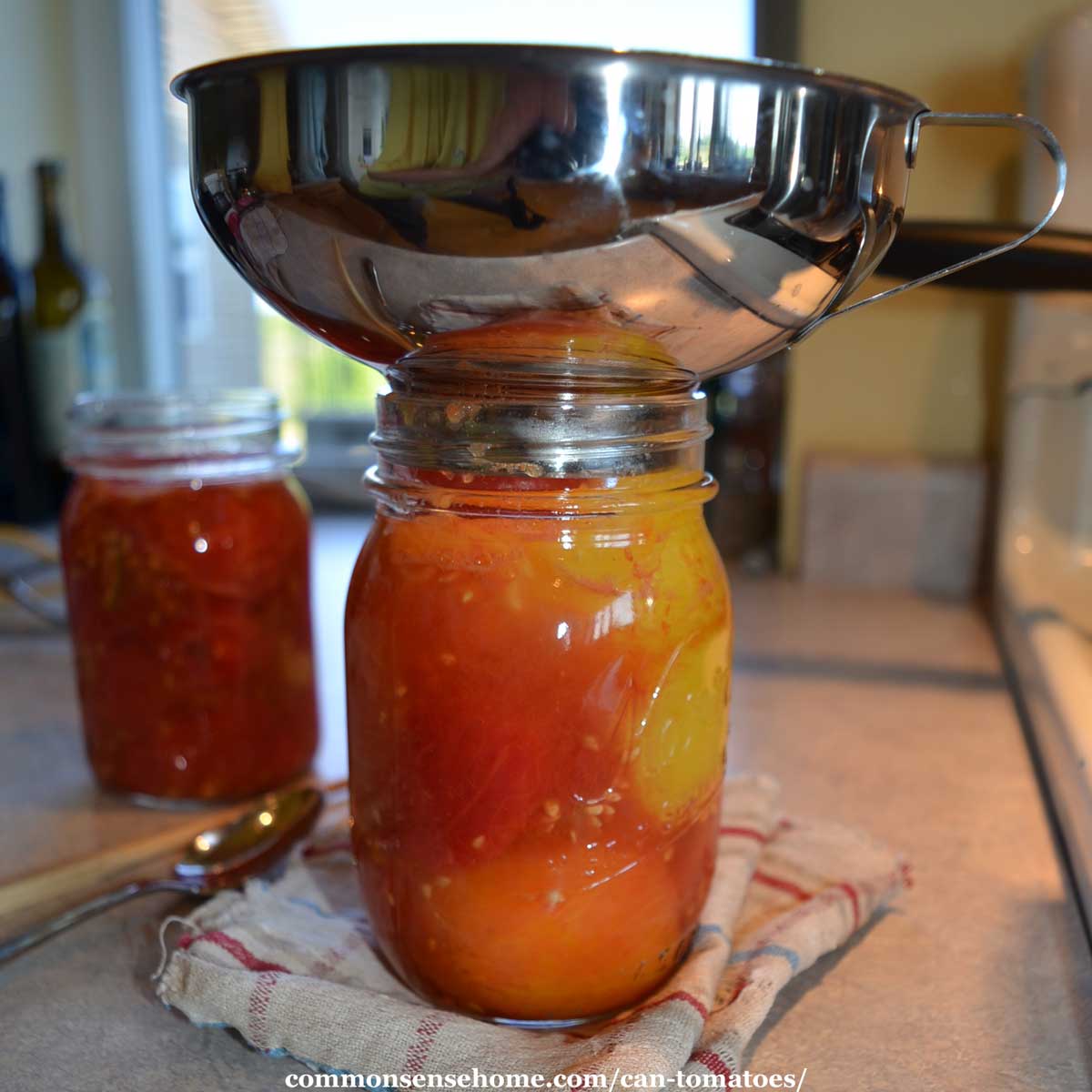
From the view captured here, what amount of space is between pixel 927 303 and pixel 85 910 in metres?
0.92

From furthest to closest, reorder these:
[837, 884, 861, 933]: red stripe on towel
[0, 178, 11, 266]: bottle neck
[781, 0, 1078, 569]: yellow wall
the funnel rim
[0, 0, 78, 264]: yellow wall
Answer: [0, 0, 78, 264]: yellow wall → [0, 178, 11, 266]: bottle neck → [781, 0, 1078, 569]: yellow wall → [837, 884, 861, 933]: red stripe on towel → the funnel rim

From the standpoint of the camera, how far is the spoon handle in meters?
0.46

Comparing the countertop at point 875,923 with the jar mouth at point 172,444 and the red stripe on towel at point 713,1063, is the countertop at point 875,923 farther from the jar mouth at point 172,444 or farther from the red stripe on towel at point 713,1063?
the jar mouth at point 172,444

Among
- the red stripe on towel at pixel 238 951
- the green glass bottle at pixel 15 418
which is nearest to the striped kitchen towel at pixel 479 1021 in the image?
the red stripe on towel at pixel 238 951

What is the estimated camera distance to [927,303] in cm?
106

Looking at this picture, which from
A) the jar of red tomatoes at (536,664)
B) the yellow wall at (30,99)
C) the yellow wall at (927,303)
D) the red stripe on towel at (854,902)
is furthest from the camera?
the yellow wall at (30,99)

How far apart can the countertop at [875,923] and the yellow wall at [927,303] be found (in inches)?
9.6

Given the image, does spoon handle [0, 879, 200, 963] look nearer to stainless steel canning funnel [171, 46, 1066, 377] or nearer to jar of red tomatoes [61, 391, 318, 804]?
jar of red tomatoes [61, 391, 318, 804]

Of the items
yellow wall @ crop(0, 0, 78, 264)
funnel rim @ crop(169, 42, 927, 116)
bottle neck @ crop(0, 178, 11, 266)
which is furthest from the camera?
yellow wall @ crop(0, 0, 78, 264)

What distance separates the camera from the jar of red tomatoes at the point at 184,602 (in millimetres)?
606

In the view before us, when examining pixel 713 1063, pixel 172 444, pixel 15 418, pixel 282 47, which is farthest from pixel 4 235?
pixel 713 1063

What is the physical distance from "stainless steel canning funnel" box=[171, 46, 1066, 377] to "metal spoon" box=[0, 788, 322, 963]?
11.6 inches

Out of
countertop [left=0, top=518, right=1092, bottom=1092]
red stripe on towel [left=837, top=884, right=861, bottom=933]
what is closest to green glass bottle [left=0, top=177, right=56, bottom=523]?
countertop [left=0, top=518, right=1092, bottom=1092]

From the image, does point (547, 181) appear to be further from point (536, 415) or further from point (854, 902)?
point (854, 902)
